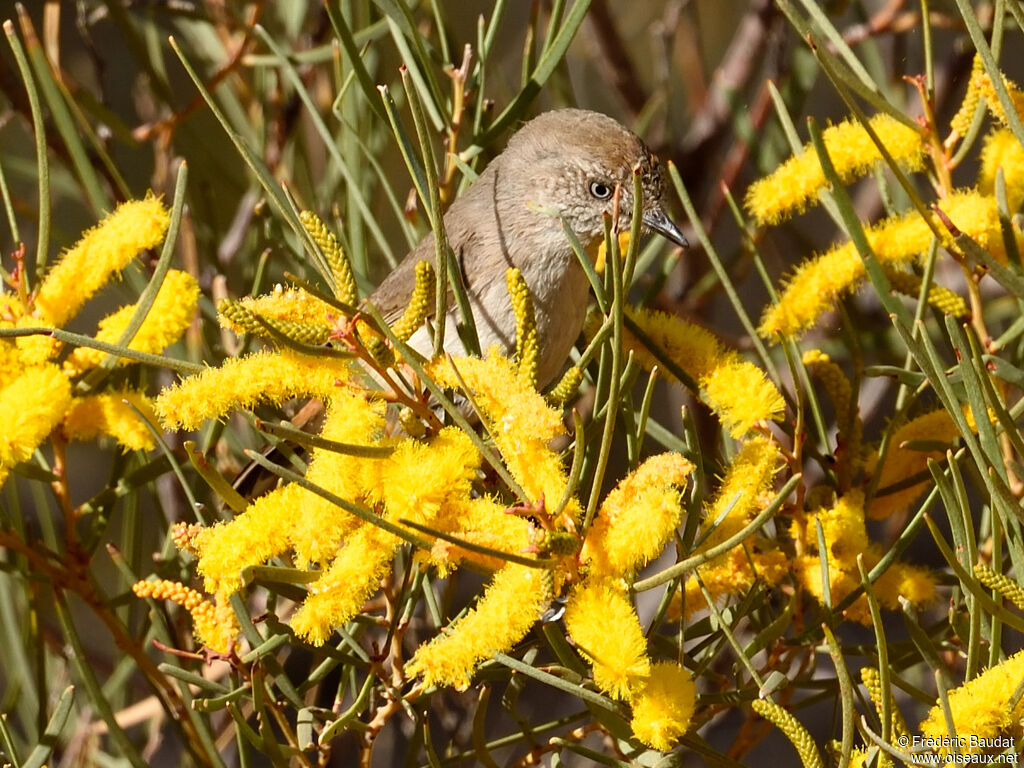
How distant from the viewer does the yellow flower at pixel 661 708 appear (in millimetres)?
1150

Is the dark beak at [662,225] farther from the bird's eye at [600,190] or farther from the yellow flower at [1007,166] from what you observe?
the yellow flower at [1007,166]

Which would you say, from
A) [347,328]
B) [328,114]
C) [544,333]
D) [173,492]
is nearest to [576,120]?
[544,333]

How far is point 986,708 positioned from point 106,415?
113cm

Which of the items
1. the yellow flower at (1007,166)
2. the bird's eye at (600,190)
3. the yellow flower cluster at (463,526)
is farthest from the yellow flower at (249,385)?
the bird's eye at (600,190)

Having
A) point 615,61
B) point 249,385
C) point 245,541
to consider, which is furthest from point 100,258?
point 615,61

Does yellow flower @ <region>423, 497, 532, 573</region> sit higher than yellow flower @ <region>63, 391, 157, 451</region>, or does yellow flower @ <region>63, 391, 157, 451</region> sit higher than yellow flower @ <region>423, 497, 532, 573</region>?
yellow flower @ <region>63, 391, 157, 451</region>

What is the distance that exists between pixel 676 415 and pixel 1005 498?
266 centimetres

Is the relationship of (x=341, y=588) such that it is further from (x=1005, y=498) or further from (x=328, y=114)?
(x=328, y=114)

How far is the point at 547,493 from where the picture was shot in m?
1.19

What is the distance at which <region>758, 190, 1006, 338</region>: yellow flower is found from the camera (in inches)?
61.8

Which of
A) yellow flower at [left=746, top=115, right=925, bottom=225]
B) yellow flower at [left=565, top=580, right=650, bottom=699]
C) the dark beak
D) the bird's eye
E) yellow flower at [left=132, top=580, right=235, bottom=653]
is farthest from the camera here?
the bird's eye

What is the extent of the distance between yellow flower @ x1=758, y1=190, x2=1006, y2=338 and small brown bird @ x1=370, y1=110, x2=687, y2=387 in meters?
0.66

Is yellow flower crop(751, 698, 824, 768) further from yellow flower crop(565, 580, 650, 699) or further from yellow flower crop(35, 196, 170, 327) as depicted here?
yellow flower crop(35, 196, 170, 327)

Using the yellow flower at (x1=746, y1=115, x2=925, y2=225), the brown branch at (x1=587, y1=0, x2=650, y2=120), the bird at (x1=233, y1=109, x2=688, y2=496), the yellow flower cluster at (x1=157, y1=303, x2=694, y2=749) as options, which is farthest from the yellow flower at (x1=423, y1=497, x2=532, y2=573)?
the brown branch at (x1=587, y1=0, x2=650, y2=120)
